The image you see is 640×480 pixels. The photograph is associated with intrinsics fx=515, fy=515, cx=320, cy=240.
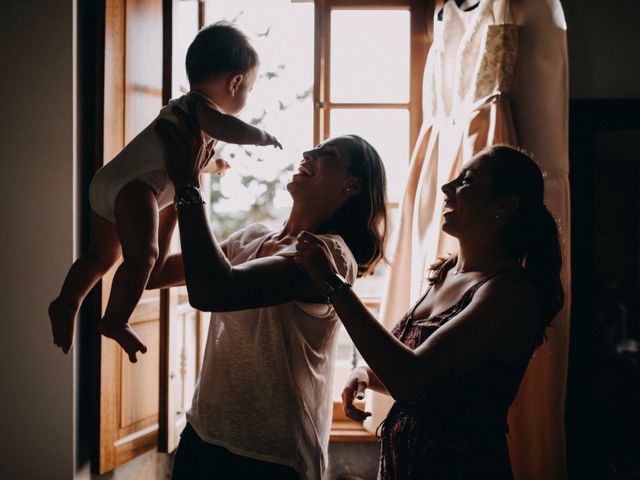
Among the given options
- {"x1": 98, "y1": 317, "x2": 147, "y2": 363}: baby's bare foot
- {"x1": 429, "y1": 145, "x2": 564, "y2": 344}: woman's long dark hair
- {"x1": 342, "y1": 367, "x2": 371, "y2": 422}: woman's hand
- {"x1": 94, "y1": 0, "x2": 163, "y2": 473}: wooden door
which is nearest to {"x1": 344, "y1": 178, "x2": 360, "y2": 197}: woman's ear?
{"x1": 429, "y1": 145, "x2": 564, "y2": 344}: woman's long dark hair

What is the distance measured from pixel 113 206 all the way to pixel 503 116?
124cm

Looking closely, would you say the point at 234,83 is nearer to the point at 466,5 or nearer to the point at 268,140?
the point at 268,140

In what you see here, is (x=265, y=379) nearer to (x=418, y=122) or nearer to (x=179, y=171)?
(x=179, y=171)

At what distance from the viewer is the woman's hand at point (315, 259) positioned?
99 centimetres

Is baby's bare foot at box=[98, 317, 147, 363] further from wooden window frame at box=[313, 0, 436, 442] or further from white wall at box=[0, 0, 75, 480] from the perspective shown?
wooden window frame at box=[313, 0, 436, 442]

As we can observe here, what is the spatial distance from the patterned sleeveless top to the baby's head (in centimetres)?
75

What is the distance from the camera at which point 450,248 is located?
5.83 ft

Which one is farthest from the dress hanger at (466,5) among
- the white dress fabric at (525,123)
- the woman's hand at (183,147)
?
the woman's hand at (183,147)

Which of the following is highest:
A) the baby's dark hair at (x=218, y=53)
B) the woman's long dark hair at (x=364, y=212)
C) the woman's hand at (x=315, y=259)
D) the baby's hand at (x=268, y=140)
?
the baby's dark hair at (x=218, y=53)

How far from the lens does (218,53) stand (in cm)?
126

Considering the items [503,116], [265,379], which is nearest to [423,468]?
[265,379]

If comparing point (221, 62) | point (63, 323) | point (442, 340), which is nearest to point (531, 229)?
point (442, 340)

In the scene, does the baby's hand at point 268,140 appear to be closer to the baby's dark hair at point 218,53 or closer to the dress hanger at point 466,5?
the baby's dark hair at point 218,53

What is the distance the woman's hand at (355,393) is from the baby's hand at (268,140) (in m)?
0.58
